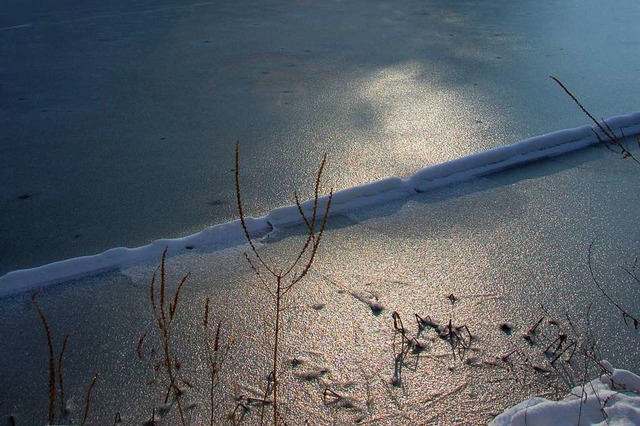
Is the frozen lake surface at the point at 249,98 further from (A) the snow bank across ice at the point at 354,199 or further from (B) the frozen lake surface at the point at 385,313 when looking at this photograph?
(B) the frozen lake surface at the point at 385,313

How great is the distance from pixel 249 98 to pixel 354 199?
1124mm

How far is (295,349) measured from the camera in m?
1.65

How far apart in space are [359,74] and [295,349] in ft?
7.34

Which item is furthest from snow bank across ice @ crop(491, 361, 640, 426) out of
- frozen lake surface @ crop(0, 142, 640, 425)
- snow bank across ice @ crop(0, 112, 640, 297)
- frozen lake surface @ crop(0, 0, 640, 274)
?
frozen lake surface @ crop(0, 0, 640, 274)

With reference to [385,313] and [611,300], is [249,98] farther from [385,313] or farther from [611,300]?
[611,300]

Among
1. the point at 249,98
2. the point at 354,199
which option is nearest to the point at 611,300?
the point at 354,199

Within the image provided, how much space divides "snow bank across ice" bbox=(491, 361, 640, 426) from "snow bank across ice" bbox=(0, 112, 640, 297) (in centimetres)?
98

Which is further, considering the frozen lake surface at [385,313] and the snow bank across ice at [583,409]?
the frozen lake surface at [385,313]

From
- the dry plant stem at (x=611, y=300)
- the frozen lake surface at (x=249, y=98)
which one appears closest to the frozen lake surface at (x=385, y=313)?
the dry plant stem at (x=611, y=300)

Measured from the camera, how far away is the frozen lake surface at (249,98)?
95.5 inches

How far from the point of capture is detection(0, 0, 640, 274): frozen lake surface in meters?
2.43

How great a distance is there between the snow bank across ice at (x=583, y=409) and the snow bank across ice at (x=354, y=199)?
98cm

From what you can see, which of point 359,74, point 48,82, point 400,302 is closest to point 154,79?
point 48,82

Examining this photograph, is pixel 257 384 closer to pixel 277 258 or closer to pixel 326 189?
pixel 277 258
